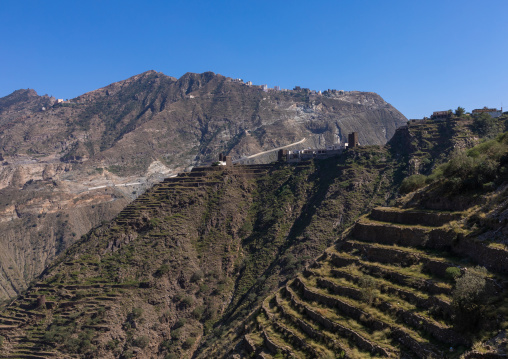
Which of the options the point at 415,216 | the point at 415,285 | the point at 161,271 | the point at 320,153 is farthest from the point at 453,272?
the point at 320,153

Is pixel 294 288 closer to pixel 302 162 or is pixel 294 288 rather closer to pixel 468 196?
pixel 468 196

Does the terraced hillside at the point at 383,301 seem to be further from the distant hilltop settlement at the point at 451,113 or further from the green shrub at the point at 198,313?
the distant hilltop settlement at the point at 451,113

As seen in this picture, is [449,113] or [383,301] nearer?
[383,301]

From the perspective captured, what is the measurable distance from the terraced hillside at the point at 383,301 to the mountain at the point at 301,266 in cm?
10

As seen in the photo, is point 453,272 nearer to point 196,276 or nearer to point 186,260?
point 196,276

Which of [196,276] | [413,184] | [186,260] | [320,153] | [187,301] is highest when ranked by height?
[320,153]

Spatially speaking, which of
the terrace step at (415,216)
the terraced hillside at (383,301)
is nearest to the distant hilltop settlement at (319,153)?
the terrace step at (415,216)

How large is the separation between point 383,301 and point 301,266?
120ft

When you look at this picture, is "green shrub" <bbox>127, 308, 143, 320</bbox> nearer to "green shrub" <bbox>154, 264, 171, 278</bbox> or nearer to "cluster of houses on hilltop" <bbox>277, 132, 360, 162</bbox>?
"green shrub" <bbox>154, 264, 171, 278</bbox>

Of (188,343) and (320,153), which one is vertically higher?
(320,153)

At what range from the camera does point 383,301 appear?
2534cm

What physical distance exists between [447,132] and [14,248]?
473 feet

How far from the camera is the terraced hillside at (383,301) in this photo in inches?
819

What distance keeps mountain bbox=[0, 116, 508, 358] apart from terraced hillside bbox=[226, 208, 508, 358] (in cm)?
10
